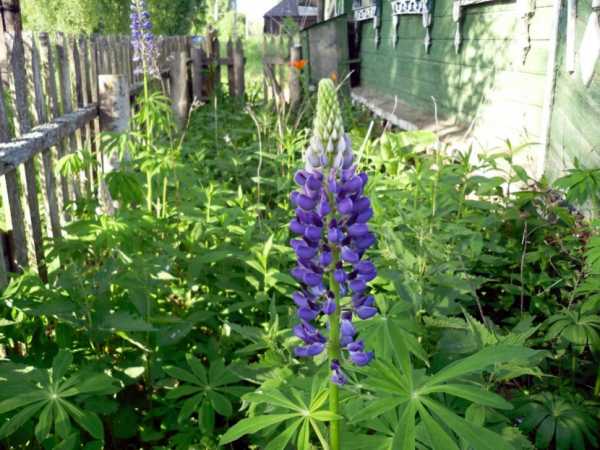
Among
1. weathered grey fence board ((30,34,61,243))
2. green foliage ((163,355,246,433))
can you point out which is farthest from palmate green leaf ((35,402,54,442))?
weathered grey fence board ((30,34,61,243))

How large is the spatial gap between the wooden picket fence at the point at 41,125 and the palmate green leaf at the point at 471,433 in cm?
249

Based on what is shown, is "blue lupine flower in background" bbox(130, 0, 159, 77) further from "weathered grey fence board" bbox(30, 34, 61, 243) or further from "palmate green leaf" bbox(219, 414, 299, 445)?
"palmate green leaf" bbox(219, 414, 299, 445)

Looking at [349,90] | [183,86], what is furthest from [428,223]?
[349,90]

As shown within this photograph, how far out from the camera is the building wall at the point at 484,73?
18.2 ft

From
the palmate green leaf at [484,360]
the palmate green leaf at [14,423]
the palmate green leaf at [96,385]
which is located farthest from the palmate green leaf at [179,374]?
the palmate green leaf at [484,360]

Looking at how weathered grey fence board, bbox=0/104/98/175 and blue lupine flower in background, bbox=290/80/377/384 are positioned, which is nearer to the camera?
blue lupine flower in background, bbox=290/80/377/384

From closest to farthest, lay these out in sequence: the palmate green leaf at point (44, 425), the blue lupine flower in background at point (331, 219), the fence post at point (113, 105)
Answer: the blue lupine flower in background at point (331, 219) < the palmate green leaf at point (44, 425) < the fence post at point (113, 105)

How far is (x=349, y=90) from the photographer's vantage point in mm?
13812

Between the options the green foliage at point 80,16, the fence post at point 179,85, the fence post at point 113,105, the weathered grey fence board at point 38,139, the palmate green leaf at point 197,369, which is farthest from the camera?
the green foliage at point 80,16

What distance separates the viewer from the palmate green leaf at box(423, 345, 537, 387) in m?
1.40

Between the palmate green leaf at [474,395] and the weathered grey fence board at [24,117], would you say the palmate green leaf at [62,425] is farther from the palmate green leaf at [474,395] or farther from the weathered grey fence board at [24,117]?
the weathered grey fence board at [24,117]

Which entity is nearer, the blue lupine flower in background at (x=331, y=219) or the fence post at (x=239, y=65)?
the blue lupine flower in background at (x=331, y=219)

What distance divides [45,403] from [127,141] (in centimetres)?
264

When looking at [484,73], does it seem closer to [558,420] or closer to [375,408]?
[558,420]
